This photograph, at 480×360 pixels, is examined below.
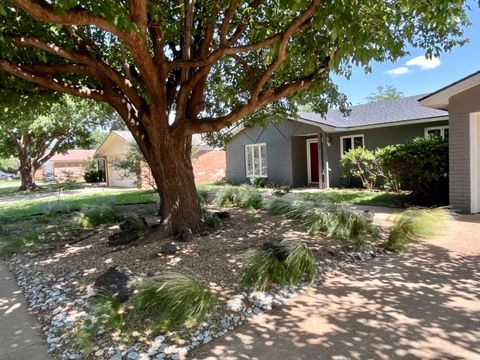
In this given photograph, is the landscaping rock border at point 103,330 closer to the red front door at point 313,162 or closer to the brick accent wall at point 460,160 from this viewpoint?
the brick accent wall at point 460,160

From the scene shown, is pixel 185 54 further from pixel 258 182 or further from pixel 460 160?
pixel 258 182

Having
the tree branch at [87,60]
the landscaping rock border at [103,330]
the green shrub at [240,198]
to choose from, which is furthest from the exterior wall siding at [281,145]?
the landscaping rock border at [103,330]

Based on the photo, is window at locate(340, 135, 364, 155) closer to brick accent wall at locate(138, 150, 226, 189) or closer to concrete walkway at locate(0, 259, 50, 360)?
brick accent wall at locate(138, 150, 226, 189)

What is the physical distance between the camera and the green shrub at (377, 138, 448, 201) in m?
9.82

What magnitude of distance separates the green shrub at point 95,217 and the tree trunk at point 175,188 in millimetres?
3172

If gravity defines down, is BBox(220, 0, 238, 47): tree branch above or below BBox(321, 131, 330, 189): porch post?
above

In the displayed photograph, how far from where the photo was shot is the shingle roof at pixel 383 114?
Answer: 14338 mm

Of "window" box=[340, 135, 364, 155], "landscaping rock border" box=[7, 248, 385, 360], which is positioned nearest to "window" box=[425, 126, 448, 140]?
"window" box=[340, 135, 364, 155]

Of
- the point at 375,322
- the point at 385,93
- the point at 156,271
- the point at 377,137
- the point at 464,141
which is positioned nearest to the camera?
the point at 375,322

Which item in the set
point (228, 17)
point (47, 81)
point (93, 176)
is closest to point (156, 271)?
point (47, 81)

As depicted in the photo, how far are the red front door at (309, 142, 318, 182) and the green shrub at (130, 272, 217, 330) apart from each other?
15682 mm

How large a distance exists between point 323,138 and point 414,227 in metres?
10.7

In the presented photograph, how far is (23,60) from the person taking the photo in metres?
6.44

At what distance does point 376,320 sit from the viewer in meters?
3.52
